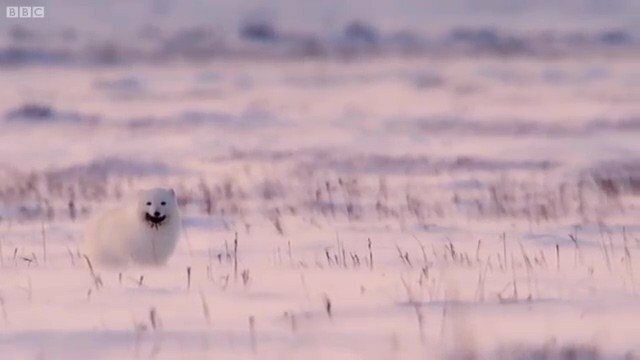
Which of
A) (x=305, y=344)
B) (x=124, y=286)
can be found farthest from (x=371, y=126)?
(x=305, y=344)

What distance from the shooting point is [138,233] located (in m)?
8.33

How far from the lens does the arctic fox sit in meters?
8.18

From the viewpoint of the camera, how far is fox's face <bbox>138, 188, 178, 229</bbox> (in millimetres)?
8312

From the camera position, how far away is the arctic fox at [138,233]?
8.18m

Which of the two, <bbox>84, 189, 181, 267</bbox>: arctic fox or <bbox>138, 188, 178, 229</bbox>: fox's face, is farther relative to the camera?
<bbox>138, 188, 178, 229</bbox>: fox's face

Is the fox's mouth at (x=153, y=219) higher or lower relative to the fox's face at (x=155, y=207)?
lower

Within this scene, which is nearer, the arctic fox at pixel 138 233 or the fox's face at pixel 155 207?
the arctic fox at pixel 138 233

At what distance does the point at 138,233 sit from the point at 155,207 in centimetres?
18

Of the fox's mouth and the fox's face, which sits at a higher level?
the fox's face

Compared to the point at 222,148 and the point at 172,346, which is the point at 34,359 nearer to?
the point at 172,346

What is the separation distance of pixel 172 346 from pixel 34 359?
484 mm

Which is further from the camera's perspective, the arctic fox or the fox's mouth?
the fox's mouth

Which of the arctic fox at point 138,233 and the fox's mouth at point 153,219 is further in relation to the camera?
the fox's mouth at point 153,219

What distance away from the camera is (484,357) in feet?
16.3
